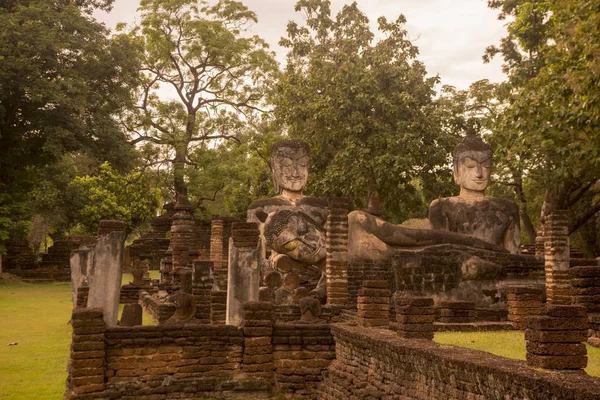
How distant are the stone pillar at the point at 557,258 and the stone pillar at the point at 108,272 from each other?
22.2ft

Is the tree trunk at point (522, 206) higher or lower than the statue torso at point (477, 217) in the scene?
higher

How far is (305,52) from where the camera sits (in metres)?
24.6

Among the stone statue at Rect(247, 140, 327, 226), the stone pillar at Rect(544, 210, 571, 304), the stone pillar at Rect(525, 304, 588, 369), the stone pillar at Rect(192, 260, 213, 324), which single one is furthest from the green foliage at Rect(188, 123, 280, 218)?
the stone pillar at Rect(525, 304, 588, 369)

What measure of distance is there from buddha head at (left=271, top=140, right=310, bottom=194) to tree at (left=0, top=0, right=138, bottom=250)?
38.6 feet

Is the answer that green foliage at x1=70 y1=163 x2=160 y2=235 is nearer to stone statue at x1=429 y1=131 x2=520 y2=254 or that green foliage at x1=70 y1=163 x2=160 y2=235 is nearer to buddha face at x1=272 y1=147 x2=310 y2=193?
buddha face at x1=272 y1=147 x2=310 y2=193

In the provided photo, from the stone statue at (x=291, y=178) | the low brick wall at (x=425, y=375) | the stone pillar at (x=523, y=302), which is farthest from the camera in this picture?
the stone statue at (x=291, y=178)

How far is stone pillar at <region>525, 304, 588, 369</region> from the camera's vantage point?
15.6 ft

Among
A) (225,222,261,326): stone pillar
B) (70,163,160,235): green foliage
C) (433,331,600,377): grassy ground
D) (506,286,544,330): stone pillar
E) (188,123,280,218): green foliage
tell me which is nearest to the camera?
(433,331,600,377): grassy ground

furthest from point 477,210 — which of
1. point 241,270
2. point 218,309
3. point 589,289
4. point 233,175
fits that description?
point 233,175

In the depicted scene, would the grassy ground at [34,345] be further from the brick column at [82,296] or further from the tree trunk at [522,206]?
the tree trunk at [522,206]

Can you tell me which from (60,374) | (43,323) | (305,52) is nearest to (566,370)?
(60,374)

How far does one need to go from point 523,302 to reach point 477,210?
520cm

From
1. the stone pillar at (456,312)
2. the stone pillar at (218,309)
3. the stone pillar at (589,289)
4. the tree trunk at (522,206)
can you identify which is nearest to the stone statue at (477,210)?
the stone pillar at (456,312)

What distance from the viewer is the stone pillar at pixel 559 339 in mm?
4762
